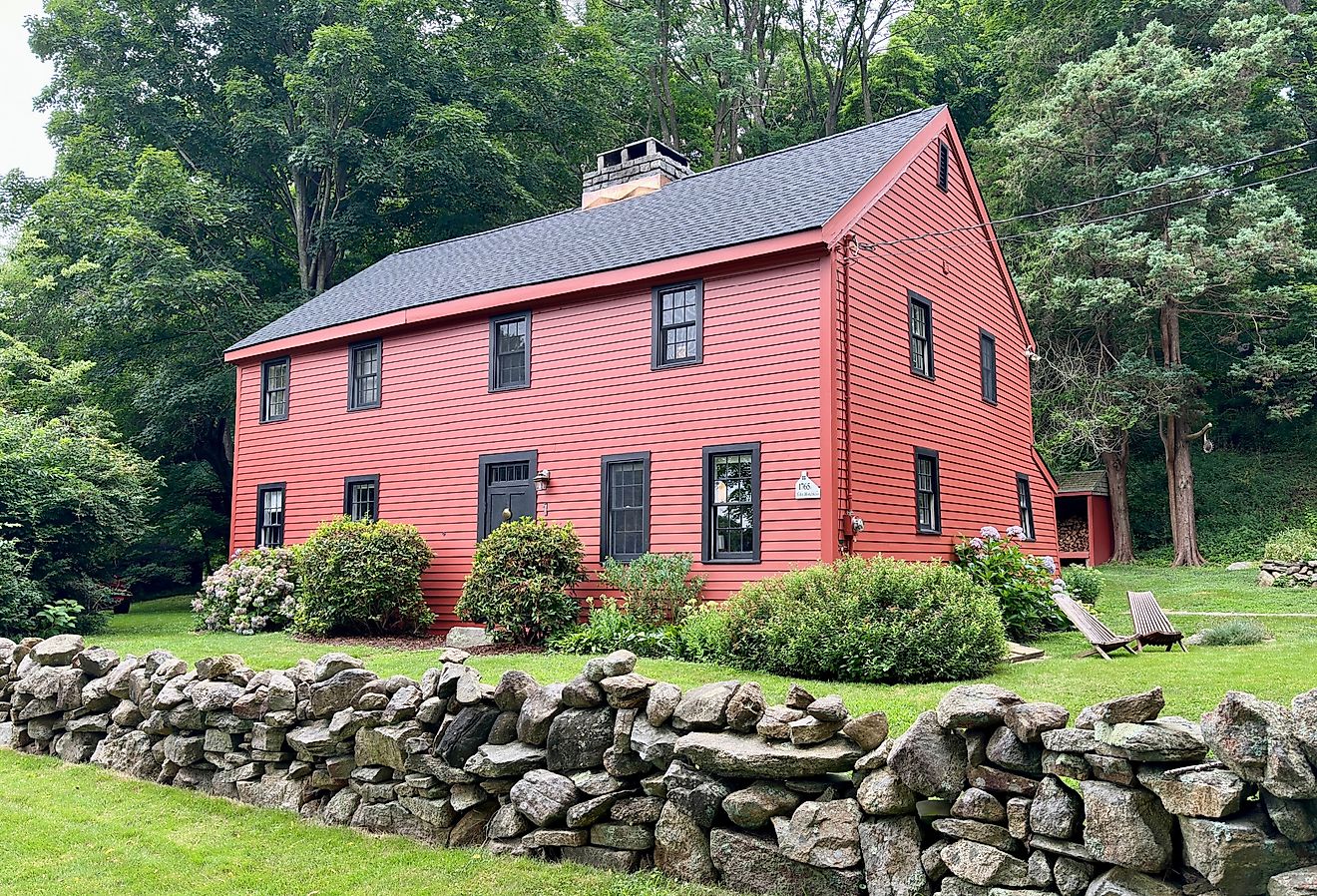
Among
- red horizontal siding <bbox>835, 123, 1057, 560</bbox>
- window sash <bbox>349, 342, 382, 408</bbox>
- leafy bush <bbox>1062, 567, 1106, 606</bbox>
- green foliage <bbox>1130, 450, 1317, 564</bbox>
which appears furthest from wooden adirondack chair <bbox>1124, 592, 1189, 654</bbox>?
green foliage <bbox>1130, 450, 1317, 564</bbox>

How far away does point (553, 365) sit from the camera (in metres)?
15.4

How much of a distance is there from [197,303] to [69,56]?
1024cm

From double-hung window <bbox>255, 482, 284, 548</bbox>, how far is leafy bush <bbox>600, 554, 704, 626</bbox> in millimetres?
9263

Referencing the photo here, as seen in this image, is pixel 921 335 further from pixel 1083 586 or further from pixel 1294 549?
pixel 1294 549

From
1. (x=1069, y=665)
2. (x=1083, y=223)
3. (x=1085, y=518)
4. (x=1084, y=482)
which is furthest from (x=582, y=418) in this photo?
(x=1085, y=518)

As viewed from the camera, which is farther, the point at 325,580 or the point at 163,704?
the point at 325,580

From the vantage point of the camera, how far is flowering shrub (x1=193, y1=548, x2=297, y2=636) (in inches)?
652

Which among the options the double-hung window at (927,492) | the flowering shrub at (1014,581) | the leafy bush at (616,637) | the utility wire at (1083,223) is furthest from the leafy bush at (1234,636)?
the utility wire at (1083,223)

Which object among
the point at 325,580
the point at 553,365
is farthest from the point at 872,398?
the point at 325,580

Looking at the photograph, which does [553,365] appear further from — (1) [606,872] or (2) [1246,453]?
(2) [1246,453]

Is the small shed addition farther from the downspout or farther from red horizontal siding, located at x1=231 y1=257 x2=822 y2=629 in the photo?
red horizontal siding, located at x1=231 y1=257 x2=822 y2=629

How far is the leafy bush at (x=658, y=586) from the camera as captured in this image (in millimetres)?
12734

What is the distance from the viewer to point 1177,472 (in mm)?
25906

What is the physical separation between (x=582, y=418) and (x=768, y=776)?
1053 centimetres
